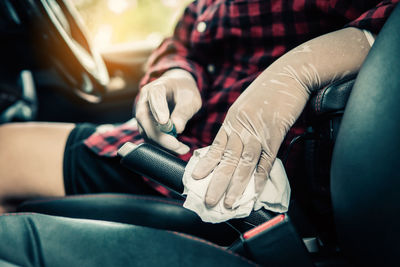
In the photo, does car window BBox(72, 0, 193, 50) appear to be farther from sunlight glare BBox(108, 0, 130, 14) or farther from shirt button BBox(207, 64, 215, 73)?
shirt button BBox(207, 64, 215, 73)

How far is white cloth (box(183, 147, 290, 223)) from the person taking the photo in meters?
0.41

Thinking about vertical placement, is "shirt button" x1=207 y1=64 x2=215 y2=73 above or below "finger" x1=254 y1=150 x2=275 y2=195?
above

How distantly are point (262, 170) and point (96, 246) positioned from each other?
0.30 metres

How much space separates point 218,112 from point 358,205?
0.37m

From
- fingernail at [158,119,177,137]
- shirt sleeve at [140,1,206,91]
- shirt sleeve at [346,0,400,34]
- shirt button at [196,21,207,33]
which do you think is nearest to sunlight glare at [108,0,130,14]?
shirt sleeve at [140,1,206,91]

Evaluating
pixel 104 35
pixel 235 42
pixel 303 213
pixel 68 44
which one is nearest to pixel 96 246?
pixel 303 213

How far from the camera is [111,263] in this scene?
1.19 feet

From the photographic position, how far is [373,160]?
32 centimetres

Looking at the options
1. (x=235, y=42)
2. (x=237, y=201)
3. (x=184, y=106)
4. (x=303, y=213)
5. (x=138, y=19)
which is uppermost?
(x=138, y=19)

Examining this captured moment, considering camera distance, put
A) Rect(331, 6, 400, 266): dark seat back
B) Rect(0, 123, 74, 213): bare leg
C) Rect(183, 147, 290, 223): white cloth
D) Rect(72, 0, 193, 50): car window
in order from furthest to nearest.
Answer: Rect(72, 0, 193, 50): car window
Rect(0, 123, 74, 213): bare leg
Rect(183, 147, 290, 223): white cloth
Rect(331, 6, 400, 266): dark seat back

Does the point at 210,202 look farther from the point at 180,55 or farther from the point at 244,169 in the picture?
the point at 180,55

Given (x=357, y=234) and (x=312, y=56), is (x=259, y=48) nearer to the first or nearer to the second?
(x=312, y=56)

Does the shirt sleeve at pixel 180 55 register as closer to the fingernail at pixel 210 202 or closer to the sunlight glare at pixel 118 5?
the fingernail at pixel 210 202

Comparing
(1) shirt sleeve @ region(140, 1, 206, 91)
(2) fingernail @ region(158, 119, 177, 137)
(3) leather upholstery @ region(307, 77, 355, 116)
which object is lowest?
(2) fingernail @ region(158, 119, 177, 137)
